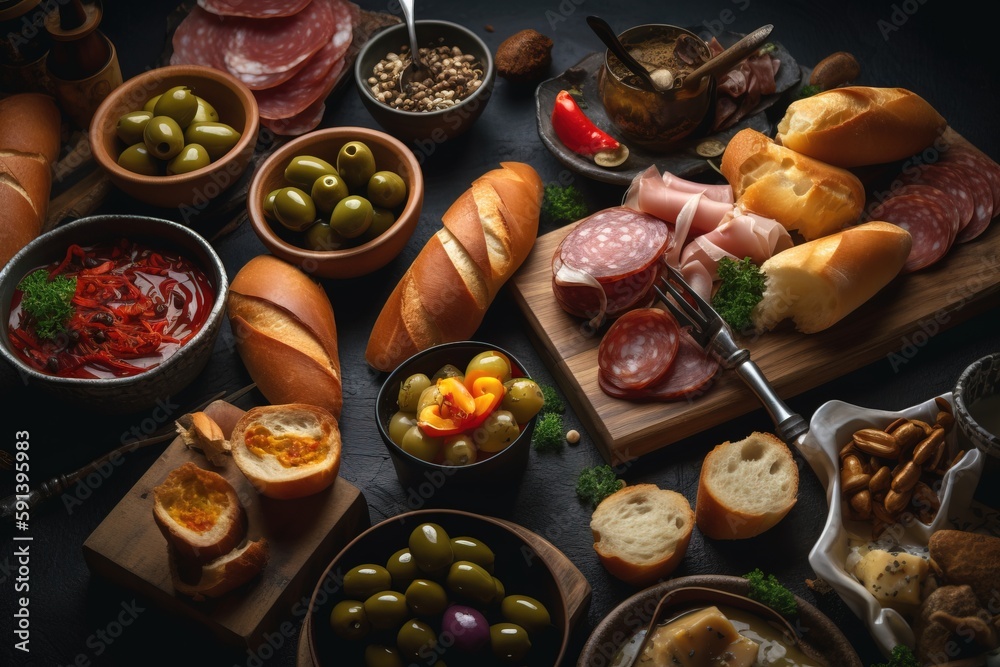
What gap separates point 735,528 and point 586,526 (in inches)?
15.5

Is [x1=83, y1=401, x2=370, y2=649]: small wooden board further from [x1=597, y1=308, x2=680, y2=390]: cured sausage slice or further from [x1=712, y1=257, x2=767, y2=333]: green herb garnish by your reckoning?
[x1=712, y1=257, x2=767, y2=333]: green herb garnish

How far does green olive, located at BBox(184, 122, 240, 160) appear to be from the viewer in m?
2.79

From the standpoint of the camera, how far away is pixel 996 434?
2166mm

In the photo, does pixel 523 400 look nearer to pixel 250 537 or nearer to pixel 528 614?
pixel 528 614

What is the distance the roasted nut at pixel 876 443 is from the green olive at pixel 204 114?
2172 mm

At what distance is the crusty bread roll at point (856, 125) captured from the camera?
103 inches

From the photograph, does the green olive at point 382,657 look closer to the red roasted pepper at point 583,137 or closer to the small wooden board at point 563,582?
the small wooden board at point 563,582

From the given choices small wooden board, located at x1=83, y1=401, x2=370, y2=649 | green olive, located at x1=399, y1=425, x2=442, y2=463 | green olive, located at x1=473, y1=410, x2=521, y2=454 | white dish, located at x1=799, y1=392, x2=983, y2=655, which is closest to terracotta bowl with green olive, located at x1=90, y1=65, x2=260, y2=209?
small wooden board, located at x1=83, y1=401, x2=370, y2=649

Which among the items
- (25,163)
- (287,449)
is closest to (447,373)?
(287,449)

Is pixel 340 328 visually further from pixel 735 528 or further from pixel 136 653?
pixel 735 528

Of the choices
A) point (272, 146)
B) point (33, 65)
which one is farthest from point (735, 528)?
point (33, 65)

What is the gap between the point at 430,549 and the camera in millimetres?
1907

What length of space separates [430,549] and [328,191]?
3.94 feet

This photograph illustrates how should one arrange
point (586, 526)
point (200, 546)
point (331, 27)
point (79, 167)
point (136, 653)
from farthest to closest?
point (331, 27)
point (79, 167)
point (586, 526)
point (136, 653)
point (200, 546)
